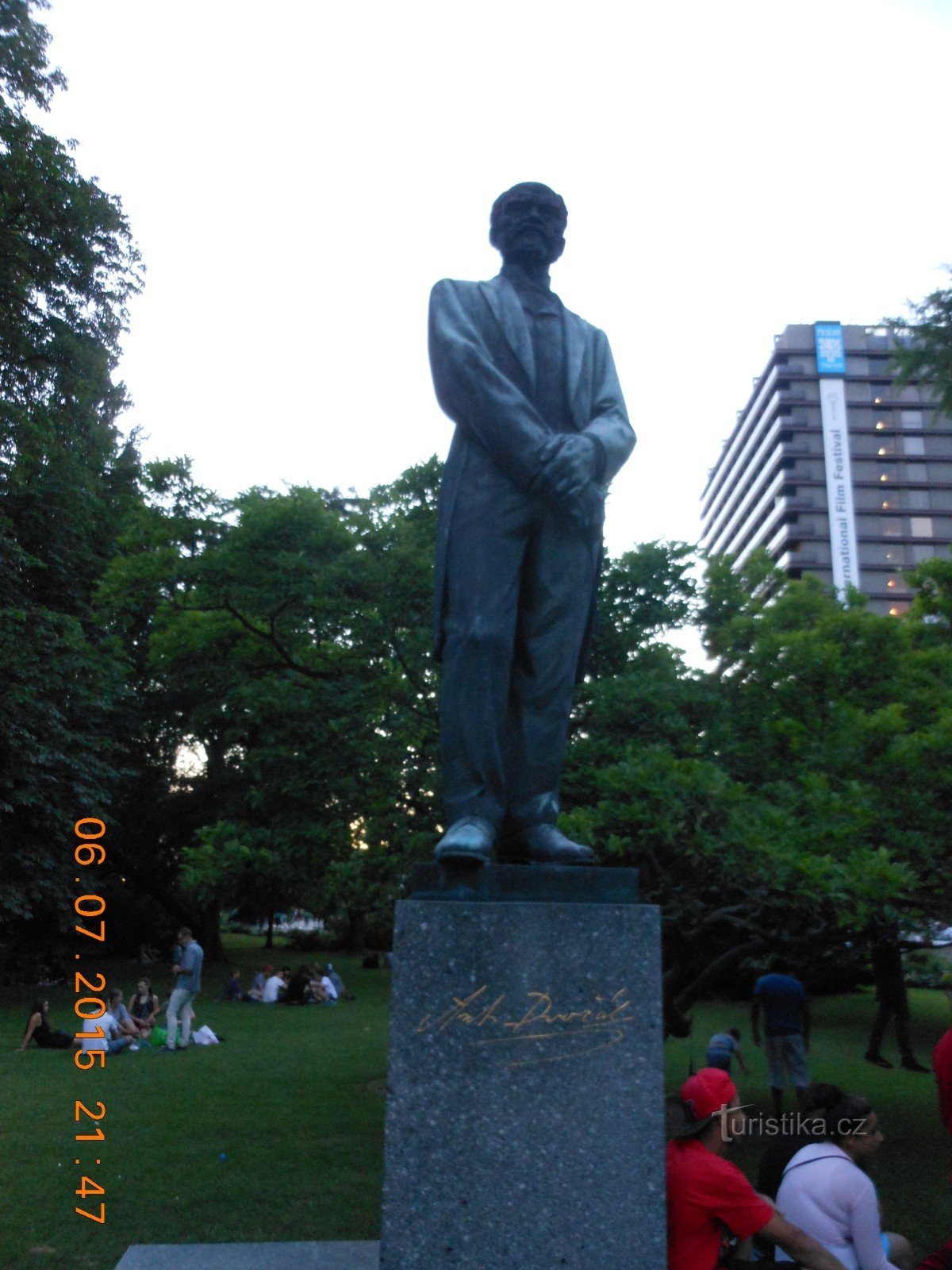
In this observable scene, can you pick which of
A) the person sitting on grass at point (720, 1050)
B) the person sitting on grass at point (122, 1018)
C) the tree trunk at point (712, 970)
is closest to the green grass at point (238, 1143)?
the person sitting on grass at point (122, 1018)

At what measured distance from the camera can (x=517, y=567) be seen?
12.6ft

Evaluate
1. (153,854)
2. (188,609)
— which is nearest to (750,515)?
(153,854)

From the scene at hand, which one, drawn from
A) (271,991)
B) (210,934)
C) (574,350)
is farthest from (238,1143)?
(210,934)

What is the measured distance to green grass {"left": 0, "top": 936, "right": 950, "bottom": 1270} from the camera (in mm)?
6758

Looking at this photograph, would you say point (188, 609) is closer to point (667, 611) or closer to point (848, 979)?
point (667, 611)

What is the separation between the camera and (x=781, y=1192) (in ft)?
13.8

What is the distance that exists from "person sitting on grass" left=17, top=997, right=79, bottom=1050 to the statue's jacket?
547 inches

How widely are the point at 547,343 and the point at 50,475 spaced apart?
17362 mm

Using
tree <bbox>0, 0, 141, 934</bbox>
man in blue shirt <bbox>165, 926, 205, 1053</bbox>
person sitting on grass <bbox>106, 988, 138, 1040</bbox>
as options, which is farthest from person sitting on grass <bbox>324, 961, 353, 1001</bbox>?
man in blue shirt <bbox>165, 926, 205, 1053</bbox>

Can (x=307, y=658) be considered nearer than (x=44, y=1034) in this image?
No

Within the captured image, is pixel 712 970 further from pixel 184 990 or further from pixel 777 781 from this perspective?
pixel 184 990

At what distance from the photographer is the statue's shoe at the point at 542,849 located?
3.58 meters

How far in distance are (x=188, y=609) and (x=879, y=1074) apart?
12280 millimetres

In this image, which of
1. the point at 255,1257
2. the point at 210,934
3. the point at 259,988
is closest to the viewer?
the point at 255,1257
